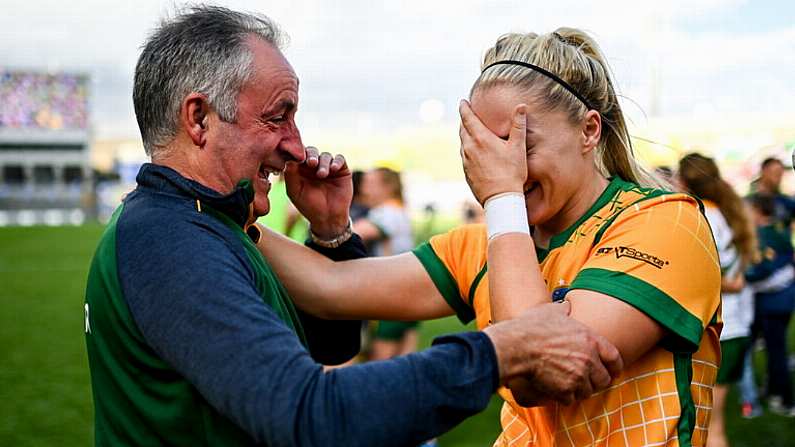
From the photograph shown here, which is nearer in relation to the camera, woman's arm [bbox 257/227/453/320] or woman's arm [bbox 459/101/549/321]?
woman's arm [bbox 459/101/549/321]

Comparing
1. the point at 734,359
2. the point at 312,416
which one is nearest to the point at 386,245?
the point at 734,359

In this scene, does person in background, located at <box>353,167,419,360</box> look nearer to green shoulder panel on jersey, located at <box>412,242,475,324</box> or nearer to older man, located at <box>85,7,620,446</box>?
green shoulder panel on jersey, located at <box>412,242,475,324</box>

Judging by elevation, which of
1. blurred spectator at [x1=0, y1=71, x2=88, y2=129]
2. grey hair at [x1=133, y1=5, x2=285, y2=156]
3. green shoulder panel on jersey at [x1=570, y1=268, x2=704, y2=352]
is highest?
grey hair at [x1=133, y1=5, x2=285, y2=156]

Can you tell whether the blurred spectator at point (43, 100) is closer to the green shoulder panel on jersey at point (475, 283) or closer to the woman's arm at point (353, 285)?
the woman's arm at point (353, 285)

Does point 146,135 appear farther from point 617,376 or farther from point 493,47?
point 617,376

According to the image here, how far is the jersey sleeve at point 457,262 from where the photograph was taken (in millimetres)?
2516

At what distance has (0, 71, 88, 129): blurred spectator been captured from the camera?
69.6 m

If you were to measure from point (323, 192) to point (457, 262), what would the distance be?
0.50 m

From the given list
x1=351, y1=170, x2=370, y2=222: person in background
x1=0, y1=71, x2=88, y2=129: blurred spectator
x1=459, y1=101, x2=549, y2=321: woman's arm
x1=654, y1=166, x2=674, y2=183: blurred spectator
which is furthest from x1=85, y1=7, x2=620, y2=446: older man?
x1=0, y1=71, x2=88, y2=129: blurred spectator

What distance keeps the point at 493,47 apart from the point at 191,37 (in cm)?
89

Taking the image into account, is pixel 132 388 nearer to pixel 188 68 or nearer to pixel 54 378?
pixel 188 68

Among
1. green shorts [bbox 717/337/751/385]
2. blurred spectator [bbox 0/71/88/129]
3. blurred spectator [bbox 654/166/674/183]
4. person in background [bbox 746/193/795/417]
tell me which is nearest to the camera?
blurred spectator [bbox 654/166/674/183]

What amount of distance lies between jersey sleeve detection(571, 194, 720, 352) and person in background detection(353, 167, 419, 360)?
5240 millimetres

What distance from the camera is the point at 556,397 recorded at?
6.19 ft
